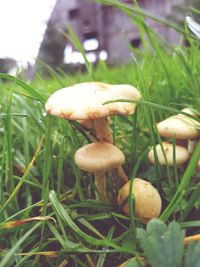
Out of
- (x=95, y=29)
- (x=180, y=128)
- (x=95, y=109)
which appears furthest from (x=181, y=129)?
(x=95, y=29)

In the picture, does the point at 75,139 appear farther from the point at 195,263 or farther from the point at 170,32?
the point at 170,32

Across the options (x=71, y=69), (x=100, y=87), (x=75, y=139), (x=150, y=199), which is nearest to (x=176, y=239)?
(x=150, y=199)

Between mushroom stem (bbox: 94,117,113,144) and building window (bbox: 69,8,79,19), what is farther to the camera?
building window (bbox: 69,8,79,19)

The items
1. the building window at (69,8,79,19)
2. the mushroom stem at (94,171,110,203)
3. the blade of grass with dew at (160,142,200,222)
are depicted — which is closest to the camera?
the blade of grass with dew at (160,142,200,222)

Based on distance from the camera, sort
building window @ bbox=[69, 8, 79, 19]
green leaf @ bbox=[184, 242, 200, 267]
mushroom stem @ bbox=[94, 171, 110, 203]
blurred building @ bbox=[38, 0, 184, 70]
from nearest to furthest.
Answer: green leaf @ bbox=[184, 242, 200, 267], mushroom stem @ bbox=[94, 171, 110, 203], blurred building @ bbox=[38, 0, 184, 70], building window @ bbox=[69, 8, 79, 19]

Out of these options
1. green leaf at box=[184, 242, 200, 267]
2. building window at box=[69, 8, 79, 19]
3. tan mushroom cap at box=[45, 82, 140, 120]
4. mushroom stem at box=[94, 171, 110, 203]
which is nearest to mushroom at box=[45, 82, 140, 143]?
tan mushroom cap at box=[45, 82, 140, 120]

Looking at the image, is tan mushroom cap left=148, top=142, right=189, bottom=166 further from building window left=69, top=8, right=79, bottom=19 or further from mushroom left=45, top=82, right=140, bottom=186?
building window left=69, top=8, right=79, bottom=19

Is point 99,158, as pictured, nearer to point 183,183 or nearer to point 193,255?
point 183,183

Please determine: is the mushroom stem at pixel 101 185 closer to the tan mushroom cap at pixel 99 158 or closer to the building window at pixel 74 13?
the tan mushroom cap at pixel 99 158
